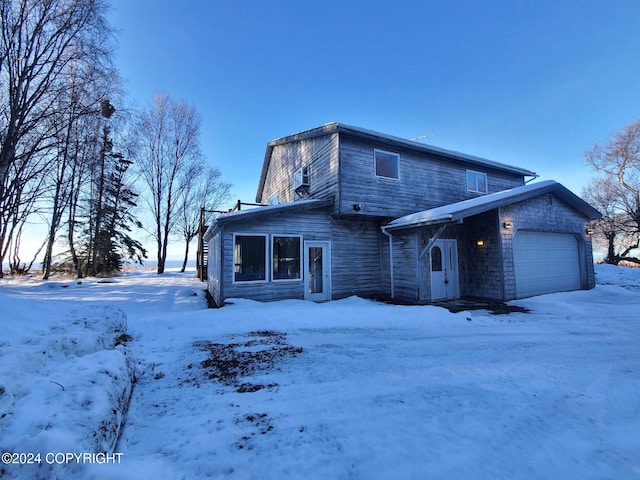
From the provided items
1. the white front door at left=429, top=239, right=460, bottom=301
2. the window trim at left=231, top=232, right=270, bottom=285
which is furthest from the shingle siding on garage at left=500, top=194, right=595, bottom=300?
the window trim at left=231, top=232, right=270, bottom=285

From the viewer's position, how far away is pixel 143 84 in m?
13.0

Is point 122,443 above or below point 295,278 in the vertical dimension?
below

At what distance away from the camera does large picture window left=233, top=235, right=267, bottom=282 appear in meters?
8.81

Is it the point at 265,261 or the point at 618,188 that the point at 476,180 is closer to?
the point at 265,261

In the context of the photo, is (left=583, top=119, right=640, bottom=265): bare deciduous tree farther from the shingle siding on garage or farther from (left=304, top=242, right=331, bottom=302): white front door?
(left=304, top=242, right=331, bottom=302): white front door

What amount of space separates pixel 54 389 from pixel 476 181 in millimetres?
15207

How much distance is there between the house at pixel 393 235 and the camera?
910 cm

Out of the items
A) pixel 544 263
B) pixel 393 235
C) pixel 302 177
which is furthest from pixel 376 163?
pixel 544 263

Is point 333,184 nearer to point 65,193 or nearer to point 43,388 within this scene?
point 43,388

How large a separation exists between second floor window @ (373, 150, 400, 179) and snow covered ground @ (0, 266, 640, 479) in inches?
270

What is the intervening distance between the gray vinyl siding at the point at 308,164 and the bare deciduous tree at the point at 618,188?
26532mm

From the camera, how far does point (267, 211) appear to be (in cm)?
876

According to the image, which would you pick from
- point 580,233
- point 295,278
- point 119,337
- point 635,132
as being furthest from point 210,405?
point 635,132

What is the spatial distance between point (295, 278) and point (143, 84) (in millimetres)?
11920
